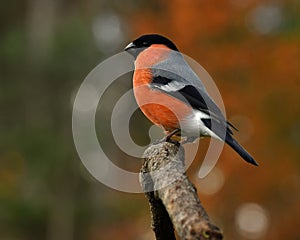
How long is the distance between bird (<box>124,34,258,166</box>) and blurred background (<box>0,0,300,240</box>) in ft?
22.5

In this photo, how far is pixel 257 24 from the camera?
46.3 feet

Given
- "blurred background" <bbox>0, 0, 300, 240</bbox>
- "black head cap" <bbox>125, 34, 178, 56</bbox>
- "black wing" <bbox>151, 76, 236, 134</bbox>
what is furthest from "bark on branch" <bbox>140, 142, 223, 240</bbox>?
"blurred background" <bbox>0, 0, 300, 240</bbox>

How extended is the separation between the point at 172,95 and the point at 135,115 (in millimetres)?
17136

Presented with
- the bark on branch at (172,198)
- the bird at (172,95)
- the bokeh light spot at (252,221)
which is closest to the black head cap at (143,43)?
the bird at (172,95)

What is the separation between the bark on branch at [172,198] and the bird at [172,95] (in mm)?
619

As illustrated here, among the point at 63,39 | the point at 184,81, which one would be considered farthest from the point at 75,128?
the point at 184,81

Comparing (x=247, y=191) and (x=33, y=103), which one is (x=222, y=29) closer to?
(x=247, y=191)

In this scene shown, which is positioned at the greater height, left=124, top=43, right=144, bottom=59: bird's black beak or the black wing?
left=124, top=43, right=144, bottom=59: bird's black beak

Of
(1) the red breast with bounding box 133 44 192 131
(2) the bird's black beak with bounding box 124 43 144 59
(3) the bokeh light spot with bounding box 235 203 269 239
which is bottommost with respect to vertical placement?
(3) the bokeh light spot with bounding box 235 203 269 239

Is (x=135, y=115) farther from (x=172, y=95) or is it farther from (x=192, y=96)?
(x=192, y=96)

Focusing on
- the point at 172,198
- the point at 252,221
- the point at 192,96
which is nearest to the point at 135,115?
the point at 252,221

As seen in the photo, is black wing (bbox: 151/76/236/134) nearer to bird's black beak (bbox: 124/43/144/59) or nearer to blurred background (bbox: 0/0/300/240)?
bird's black beak (bbox: 124/43/144/59)

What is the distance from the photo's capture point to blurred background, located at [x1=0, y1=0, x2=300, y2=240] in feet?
43.5

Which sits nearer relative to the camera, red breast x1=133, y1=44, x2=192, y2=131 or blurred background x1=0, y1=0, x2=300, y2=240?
red breast x1=133, y1=44, x2=192, y2=131
